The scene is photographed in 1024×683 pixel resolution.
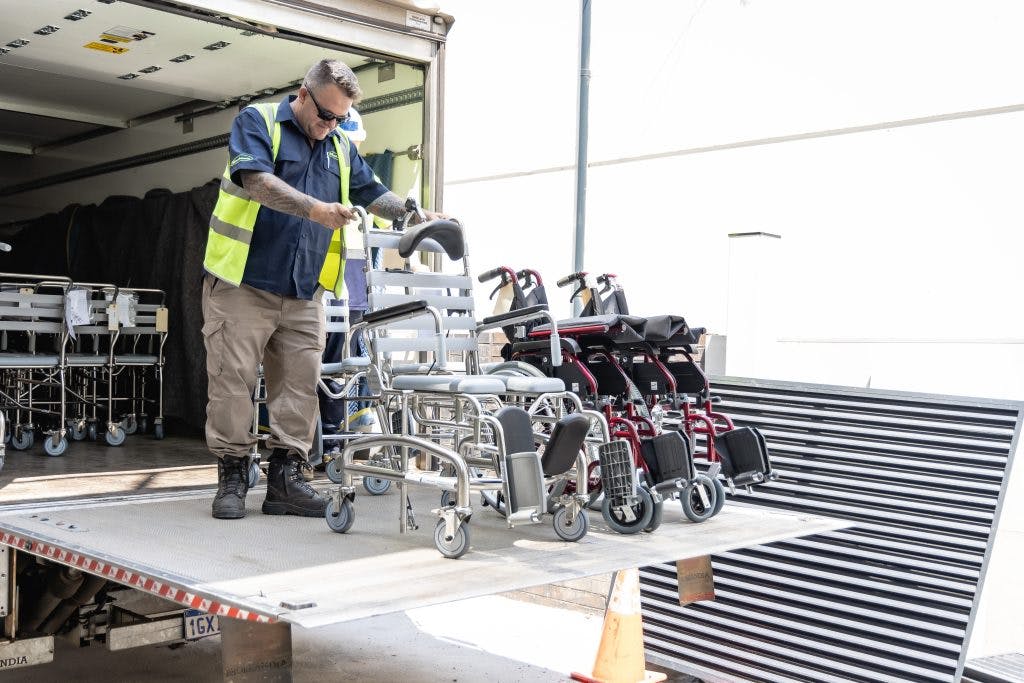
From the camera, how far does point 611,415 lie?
434cm

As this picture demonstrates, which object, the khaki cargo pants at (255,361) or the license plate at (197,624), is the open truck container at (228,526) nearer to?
the license plate at (197,624)

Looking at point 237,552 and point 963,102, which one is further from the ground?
point 963,102

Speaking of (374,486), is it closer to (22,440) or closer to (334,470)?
(334,470)

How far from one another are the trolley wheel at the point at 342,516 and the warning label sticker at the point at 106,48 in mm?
5656

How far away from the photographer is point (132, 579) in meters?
3.25

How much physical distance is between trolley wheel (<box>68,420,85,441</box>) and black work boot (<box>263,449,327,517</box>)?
15.8 feet

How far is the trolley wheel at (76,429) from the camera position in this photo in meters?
8.56

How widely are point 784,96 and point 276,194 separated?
4863mm

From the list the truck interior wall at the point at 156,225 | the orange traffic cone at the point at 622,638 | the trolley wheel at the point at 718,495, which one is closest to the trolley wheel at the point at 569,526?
the trolley wheel at the point at 718,495

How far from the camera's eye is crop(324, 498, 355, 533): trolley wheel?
392 cm

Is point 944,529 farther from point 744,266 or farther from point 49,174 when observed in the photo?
point 49,174

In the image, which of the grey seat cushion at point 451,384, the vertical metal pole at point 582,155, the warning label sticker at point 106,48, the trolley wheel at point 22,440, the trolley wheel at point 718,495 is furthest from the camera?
the warning label sticker at point 106,48

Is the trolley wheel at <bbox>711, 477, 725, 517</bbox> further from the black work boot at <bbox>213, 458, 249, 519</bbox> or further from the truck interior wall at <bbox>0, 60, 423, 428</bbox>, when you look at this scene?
the truck interior wall at <bbox>0, 60, 423, 428</bbox>

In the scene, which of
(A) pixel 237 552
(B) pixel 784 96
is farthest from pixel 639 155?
(A) pixel 237 552
